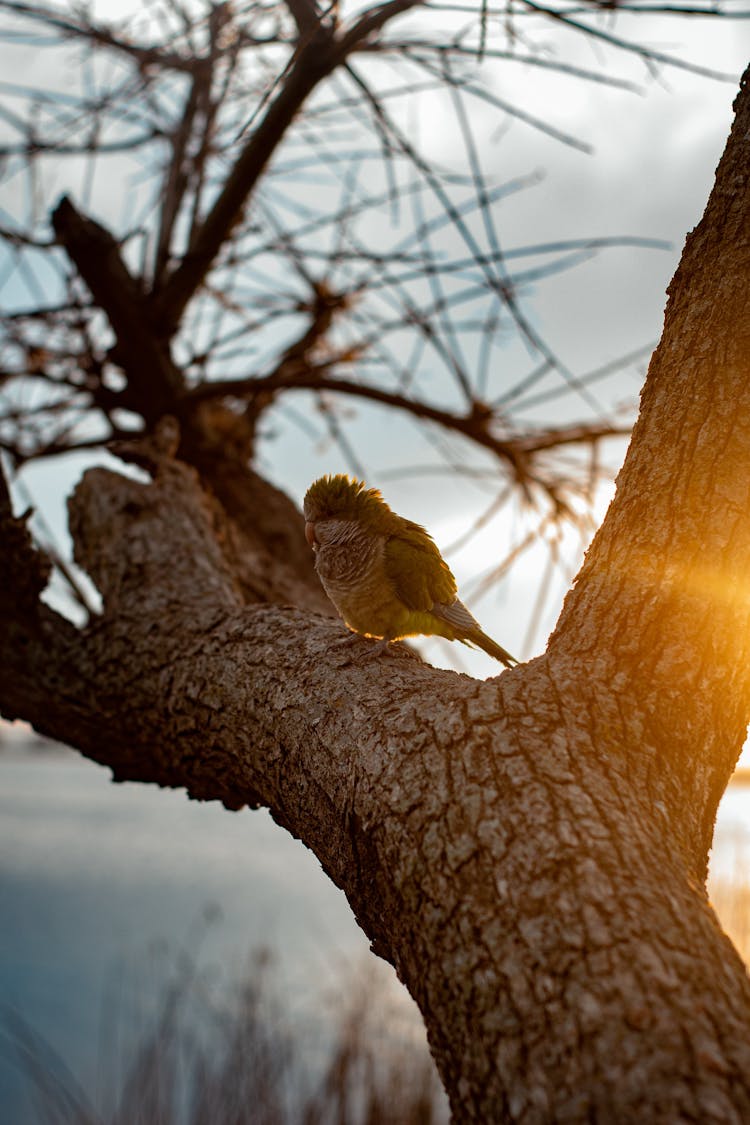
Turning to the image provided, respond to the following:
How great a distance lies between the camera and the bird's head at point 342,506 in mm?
2768

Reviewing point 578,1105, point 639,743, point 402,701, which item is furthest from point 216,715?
point 578,1105

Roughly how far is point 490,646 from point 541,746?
134cm

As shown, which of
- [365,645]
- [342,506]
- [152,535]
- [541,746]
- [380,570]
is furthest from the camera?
[152,535]

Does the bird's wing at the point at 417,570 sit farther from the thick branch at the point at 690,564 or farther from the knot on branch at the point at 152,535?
the thick branch at the point at 690,564

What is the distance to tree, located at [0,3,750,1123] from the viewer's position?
1146mm

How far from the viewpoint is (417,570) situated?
8.59ft

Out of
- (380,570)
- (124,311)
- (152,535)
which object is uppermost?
(124,311)

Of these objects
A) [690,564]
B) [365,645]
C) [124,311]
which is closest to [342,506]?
[365,645]

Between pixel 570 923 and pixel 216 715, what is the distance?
122 cm

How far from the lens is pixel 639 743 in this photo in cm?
151

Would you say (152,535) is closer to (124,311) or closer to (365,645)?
(365,645)

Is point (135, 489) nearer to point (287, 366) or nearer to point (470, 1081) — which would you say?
point (287, 366)

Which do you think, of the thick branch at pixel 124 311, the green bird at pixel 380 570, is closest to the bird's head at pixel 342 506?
the green bird at pixel 380 570

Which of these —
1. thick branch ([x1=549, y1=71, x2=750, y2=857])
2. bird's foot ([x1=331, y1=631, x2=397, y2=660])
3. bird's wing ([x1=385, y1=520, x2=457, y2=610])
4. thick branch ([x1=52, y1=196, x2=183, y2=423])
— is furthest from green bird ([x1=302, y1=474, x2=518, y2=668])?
thick branch ([x1=52, y1=196, x2=183, y2=423])
